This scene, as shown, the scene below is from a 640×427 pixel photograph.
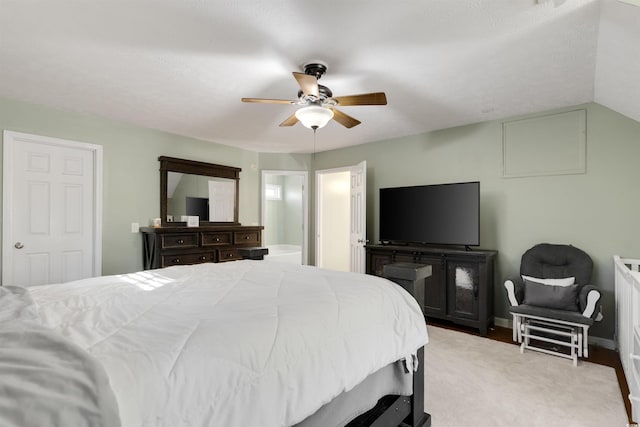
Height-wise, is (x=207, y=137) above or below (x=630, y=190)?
above

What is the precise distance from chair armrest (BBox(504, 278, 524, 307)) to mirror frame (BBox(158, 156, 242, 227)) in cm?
384

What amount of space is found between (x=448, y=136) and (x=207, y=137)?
11.0 ft

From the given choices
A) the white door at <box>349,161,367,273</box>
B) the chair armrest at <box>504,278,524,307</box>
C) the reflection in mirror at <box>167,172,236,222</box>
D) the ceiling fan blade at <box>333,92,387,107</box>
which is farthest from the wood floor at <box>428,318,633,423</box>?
the reflection in mirror at <box>167,172,236,222</box>

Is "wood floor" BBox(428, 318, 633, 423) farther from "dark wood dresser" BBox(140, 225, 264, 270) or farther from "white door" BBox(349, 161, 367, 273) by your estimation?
"dark wood dresser" BBox(140, 225, 264, 270)

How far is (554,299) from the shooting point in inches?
120

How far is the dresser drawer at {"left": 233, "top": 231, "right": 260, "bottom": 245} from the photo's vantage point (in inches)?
186

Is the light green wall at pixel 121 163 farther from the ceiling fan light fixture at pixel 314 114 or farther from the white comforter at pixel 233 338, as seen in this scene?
the ceiling fan light fixture at pixel 314 114

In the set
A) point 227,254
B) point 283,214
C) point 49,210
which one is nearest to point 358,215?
point 227,254

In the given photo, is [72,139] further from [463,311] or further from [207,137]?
[463,311]

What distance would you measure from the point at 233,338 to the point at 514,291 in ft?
10.6

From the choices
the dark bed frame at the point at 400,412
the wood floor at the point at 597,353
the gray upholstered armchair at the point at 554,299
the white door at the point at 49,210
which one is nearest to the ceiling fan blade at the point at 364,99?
the dark bed frame at the point at 400,412

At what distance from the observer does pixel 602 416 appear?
2092 mm

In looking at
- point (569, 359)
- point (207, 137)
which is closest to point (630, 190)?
point (569, 359)

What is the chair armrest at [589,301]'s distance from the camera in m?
2.82
